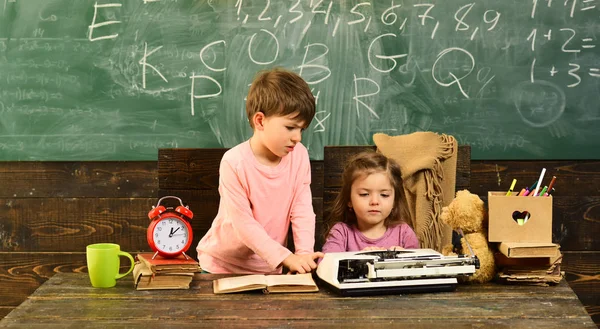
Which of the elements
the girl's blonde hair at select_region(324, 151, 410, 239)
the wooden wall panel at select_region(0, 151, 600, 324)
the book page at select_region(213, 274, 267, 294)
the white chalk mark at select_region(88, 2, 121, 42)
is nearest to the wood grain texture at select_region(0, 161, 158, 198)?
the wooden wall panel at select_region(0, 151, 600, 324)

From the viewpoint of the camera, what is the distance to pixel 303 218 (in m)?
2.34

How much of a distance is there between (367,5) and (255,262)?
157 cm

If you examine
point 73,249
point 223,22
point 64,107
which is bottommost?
point 73,249

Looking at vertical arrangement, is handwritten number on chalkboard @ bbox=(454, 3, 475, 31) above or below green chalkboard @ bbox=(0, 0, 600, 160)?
above

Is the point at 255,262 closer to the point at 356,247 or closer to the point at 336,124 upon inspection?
the point at 356,247

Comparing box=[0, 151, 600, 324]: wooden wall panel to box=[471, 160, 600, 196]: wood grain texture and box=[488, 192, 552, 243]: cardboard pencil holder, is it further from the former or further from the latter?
box=[488, 192, 552, 243]: cardboard pencil holder

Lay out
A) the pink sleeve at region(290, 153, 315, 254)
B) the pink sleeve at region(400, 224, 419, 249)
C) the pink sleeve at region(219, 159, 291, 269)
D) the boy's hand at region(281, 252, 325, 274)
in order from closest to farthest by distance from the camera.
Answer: the boy's hand at region(281, 252, 325, 274) < the pink sleeve at region(219, 159, 291, 269) < the pink sleeve at region(290, 153, 315, 254) < the pink sleeve at region(400, 224, 419, 249)

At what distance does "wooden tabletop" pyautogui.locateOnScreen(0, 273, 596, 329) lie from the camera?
1552mm

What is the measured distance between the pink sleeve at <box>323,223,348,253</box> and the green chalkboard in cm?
107

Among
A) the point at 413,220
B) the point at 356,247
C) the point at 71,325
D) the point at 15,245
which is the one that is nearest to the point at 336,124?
the point at 413,220

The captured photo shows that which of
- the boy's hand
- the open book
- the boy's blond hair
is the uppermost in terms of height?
the boy's blond hair

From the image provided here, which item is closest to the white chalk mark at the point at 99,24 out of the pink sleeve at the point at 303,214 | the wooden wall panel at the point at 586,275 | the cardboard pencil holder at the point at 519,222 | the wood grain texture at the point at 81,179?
the wood grain texture at the point at 81,179

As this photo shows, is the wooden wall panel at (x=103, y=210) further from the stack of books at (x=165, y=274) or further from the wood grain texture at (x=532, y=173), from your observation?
the stack of books at (x=165, y=274)

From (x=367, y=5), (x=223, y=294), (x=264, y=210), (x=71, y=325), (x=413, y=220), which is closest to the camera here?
(x=71, y=325)
